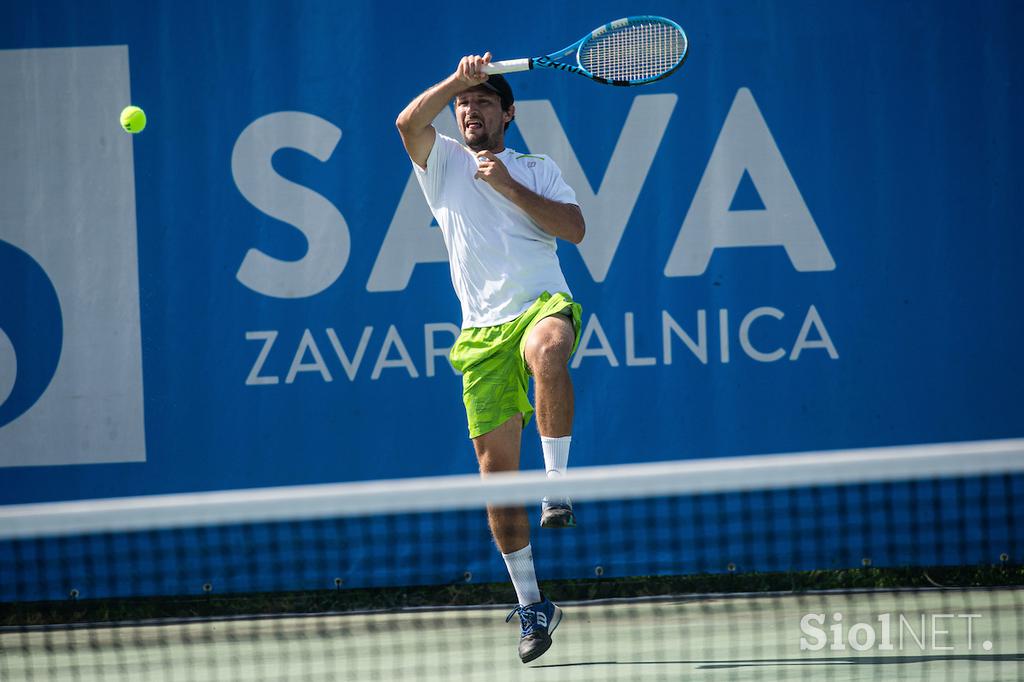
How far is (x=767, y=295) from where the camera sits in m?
5.08

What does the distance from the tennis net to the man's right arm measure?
1.26 m

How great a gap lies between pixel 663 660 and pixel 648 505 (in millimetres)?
1234

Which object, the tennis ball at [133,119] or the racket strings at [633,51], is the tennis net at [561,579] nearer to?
the racket strings at [633,51]

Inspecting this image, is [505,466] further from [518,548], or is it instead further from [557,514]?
[557,514]

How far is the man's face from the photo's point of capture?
4141 mm

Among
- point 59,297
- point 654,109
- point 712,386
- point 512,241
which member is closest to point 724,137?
point 654,109

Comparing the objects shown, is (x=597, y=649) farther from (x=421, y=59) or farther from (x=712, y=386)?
(x=421, y=59)

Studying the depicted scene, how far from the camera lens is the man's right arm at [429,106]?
11.9 feet

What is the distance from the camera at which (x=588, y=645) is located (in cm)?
427

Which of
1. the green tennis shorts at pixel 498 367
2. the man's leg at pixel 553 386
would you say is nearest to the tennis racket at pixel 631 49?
the green tennis shorts at pixel 498 367

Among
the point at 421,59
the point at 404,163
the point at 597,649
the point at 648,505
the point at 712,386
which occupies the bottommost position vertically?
the point at 597,649

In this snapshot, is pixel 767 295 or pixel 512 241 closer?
pixel 512 241

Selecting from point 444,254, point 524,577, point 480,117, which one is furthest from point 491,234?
point 524,577

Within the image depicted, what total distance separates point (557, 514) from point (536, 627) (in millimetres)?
453
